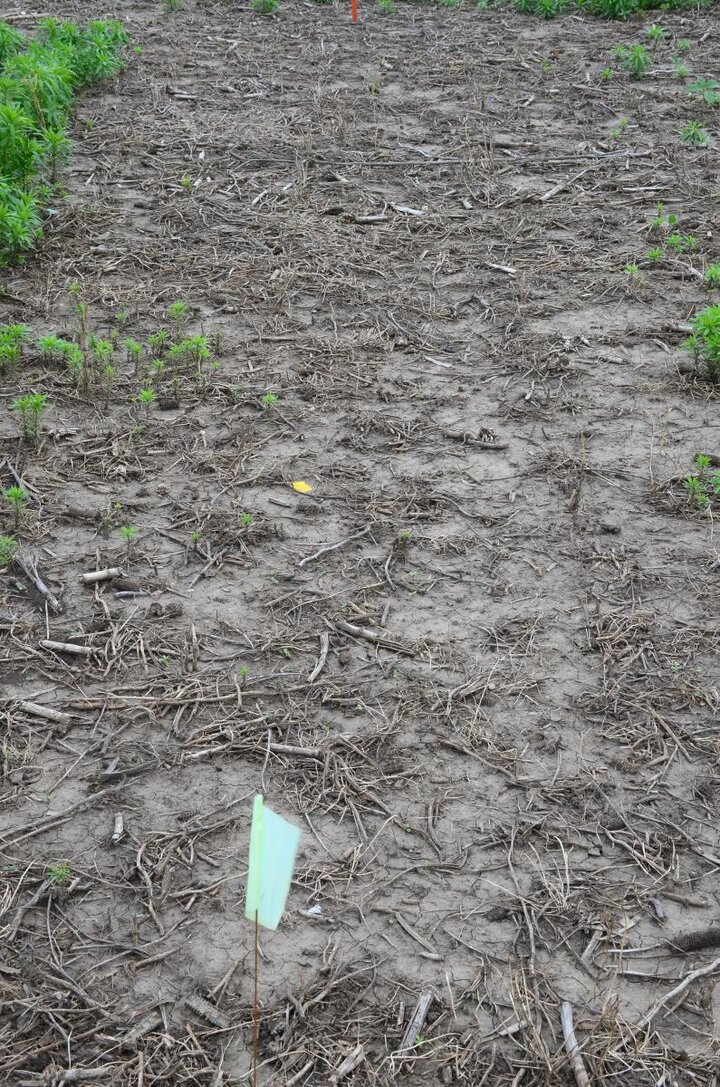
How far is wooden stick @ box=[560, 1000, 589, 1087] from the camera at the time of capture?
2385 mm

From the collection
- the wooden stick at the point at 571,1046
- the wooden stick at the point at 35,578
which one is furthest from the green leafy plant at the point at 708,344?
the wooden stick at the point at 571,1046

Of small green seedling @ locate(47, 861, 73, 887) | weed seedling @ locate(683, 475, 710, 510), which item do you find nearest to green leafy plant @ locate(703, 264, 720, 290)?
weed seedling @ locate(683, 475, 710, 510)

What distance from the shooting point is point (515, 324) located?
5.55 metres

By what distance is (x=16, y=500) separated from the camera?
13.1ft

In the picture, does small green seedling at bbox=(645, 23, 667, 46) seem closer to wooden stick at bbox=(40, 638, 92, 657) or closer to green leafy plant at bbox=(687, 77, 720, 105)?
green leafy plant at bbox=(687, 77, 720, 105)

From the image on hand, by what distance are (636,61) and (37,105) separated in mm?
4848

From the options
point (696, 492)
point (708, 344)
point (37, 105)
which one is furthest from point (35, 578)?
point (37, 105)

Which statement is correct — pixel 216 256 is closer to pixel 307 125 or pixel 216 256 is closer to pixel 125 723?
pixel 307 125

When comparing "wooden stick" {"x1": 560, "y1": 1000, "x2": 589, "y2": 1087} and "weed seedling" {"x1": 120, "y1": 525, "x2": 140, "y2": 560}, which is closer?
"wooden stick" {"x1": 560, "y1": 1000, "x2": 589, "y2": 1087}

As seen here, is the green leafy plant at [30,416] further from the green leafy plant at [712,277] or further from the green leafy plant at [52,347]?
the green leafy plant at [712,277]

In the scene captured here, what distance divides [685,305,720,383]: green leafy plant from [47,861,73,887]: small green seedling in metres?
3.73

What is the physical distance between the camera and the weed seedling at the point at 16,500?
3.96 metres

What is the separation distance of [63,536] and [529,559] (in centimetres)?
180

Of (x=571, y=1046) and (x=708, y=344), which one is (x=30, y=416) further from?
(x=571, y=1046)
